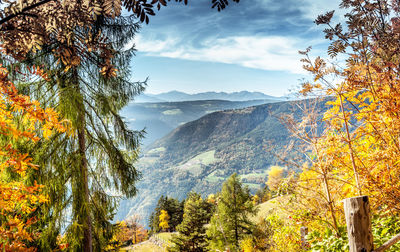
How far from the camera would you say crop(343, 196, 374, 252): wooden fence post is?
154cm

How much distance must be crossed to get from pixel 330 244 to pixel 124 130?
3926 millimetres

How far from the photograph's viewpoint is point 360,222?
5.07 feet

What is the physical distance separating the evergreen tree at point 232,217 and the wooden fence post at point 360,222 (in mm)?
14689

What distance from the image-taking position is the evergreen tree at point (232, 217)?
52.2 ft

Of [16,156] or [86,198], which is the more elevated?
[16,156]

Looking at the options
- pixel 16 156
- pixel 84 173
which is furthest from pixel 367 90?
pixel 84 173

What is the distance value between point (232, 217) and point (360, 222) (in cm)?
1553

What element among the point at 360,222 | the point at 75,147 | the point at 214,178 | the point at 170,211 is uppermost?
the point at 75,147

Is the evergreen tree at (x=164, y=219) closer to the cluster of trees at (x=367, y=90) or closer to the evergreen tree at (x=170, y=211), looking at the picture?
the evergreen tree at (x=170, y=211)

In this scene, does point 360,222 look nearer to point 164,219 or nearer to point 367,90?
point 367,90

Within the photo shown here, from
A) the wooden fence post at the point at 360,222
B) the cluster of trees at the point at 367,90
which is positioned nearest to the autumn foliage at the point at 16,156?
the wooden fence post at the point at 360,222

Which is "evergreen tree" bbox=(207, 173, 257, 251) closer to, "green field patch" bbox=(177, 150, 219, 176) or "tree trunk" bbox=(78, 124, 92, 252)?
"tree trunk" bbox=(78, 124, 92, 252)

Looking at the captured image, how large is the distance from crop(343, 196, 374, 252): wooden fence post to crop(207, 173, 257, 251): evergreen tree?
14689mm

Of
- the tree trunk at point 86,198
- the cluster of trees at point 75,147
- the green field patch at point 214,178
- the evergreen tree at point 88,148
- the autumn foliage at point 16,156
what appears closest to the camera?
the autumn foliage at point 16,156
